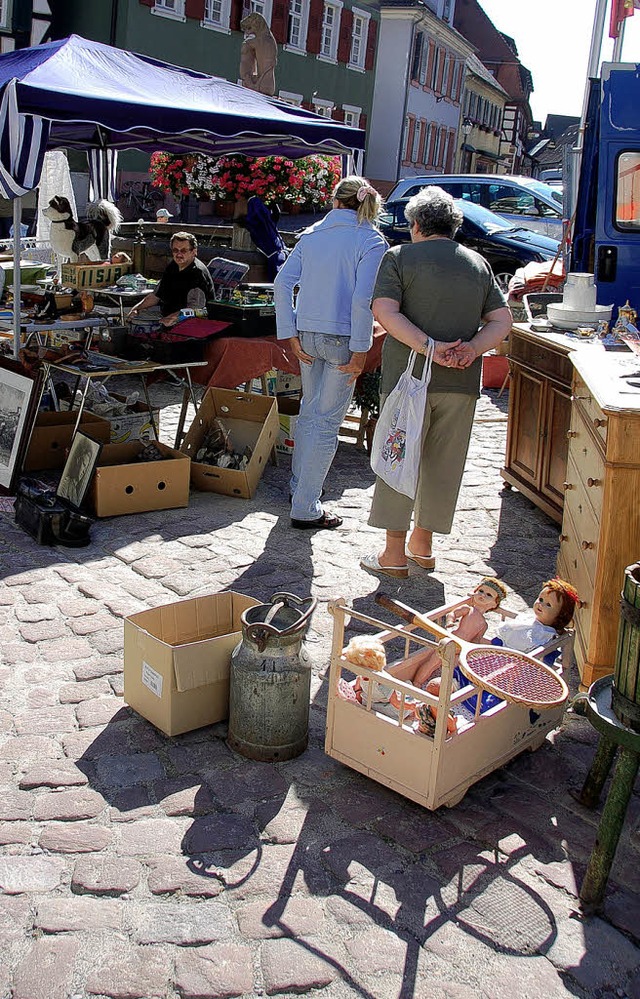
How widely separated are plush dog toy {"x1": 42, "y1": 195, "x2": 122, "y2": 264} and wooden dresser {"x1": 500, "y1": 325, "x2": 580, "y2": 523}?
4.68 m

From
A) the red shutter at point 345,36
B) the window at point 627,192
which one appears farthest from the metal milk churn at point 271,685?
the red shutter at point 345,36

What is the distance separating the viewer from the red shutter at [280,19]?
29.0m

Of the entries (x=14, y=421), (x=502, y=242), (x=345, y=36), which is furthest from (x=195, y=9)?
(x=14, y=421)

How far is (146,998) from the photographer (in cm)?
250

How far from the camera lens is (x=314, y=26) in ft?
102

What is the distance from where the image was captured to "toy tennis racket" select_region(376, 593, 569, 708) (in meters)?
2.99

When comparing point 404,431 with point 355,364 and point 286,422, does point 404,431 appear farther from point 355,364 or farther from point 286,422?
point 286,422

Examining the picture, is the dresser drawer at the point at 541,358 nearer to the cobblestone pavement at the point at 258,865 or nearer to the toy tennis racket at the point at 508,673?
the cobblestone pavement at the point at 258,865

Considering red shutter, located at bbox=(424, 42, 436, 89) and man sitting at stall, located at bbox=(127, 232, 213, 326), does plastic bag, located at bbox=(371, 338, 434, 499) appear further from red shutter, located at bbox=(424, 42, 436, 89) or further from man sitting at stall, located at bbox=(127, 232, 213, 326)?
red shutter, located at bbox=(424, 42, 436, 89)

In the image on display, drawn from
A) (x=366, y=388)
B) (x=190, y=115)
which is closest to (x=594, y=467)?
(x=366, y=388)

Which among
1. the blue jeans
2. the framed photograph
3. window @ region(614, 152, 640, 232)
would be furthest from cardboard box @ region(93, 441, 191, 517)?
window @ region(614, 152, 640, 232)

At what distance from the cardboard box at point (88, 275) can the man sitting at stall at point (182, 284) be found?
37.8 inches

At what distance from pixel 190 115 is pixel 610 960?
6.37 meters

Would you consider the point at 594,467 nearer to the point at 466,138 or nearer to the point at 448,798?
the point at 448,798
